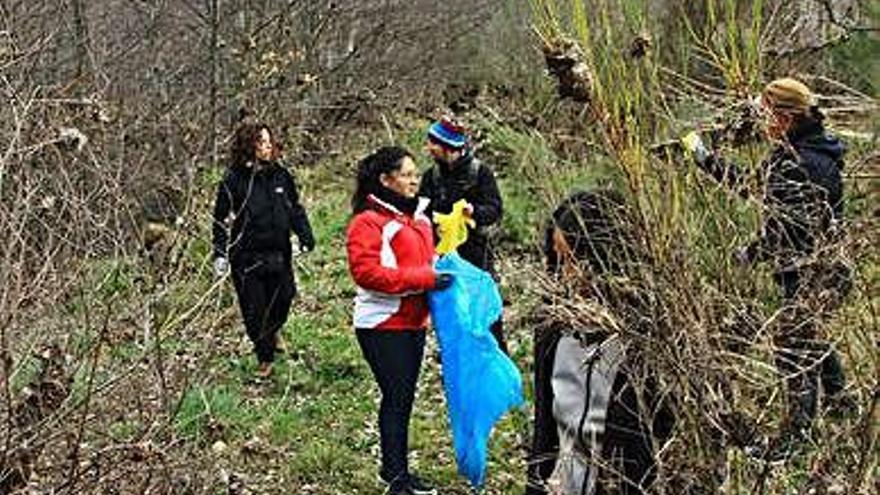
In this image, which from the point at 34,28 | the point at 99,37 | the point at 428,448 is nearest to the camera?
the point at 428,448

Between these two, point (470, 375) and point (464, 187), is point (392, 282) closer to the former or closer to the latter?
point (470, 375)

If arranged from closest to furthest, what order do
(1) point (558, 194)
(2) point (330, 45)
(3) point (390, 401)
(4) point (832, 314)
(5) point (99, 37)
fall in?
(4) point (832, 314), (1) point (558, 194), (3) point (390, 401), (5) point (99, 37), (2) point (330, 45)

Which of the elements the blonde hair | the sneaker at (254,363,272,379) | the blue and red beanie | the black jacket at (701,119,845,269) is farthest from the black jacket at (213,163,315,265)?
the black jacket at (701,119,845,269)

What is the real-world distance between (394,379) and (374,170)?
926 mm

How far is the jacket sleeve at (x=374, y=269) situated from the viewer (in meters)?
5.73

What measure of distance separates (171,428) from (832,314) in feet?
6.47

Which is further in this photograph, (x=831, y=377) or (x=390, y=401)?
(x=390, y=401)

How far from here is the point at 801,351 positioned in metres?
3.29

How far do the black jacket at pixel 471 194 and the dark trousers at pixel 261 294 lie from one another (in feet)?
3.66

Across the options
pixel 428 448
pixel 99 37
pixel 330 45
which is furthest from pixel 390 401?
pixel 330 45

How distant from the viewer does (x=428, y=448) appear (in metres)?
6.98

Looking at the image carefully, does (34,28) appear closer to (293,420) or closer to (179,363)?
(293,420)

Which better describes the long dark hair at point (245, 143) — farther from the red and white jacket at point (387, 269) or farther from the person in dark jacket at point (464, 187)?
the red and white jacket at point (387, 269)

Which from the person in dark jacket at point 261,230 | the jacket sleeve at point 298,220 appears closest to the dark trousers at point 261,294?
the person in dark jacket at point 261,230
